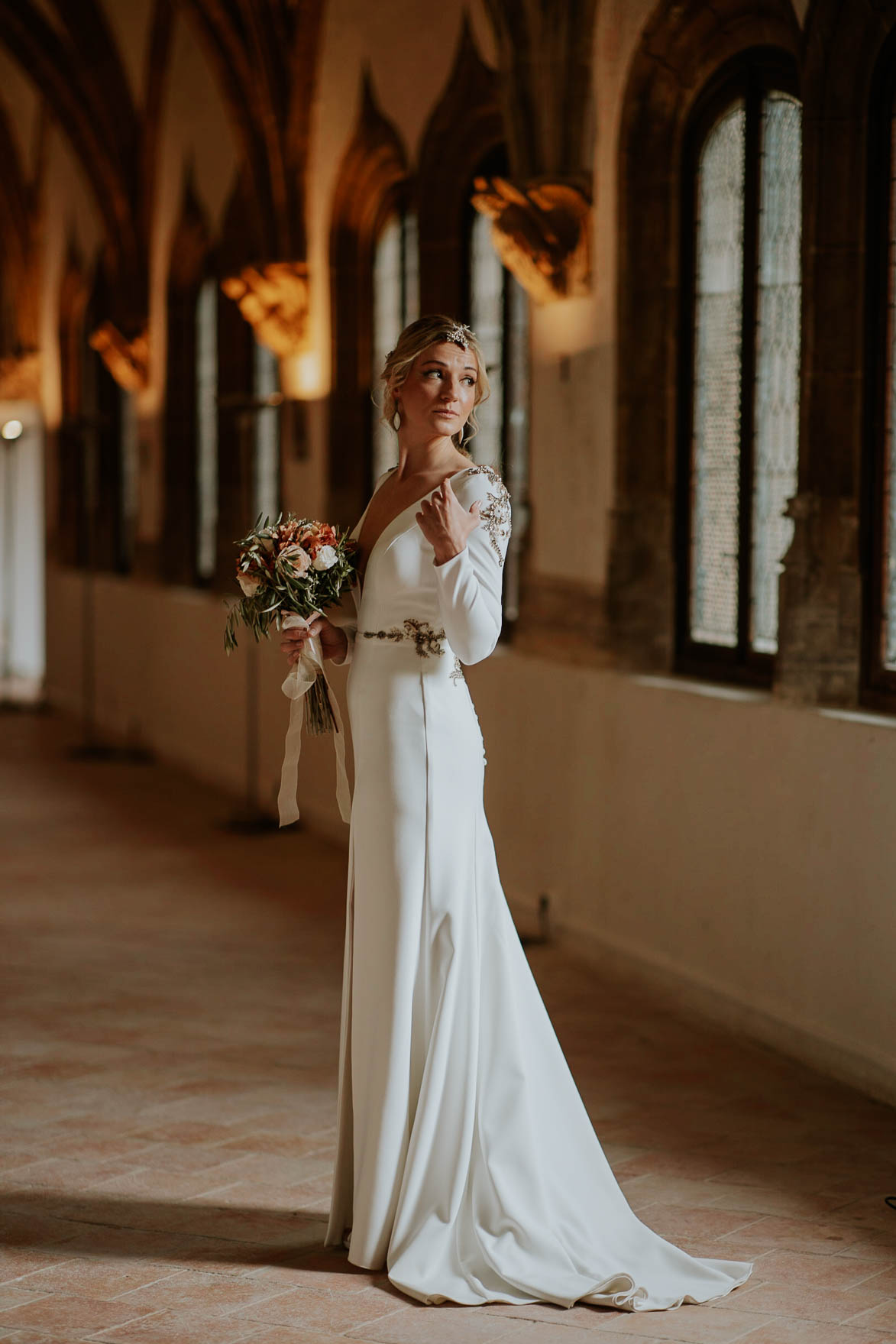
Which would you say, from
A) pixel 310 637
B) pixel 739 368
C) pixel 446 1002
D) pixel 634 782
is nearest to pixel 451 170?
pixel 739 368

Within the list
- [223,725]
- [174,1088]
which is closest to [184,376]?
[223,725]

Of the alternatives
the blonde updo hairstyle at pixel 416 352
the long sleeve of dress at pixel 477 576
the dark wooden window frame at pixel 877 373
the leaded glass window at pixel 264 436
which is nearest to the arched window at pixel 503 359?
the dark wooden window frame at pixel 877 373

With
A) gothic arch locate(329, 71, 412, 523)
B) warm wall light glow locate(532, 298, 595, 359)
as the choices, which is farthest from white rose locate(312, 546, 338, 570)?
gothic arch locate(329, 71, 412, 523)

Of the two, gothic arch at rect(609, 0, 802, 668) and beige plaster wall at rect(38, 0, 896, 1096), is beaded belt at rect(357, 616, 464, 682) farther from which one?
gothic arch at rect(609, 0, 802, 668)

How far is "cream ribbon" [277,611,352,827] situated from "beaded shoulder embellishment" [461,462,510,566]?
456 mm

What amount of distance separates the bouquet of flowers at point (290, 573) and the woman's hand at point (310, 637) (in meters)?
0.02

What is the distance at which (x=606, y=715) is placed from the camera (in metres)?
6.53

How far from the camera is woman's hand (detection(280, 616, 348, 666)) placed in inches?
148

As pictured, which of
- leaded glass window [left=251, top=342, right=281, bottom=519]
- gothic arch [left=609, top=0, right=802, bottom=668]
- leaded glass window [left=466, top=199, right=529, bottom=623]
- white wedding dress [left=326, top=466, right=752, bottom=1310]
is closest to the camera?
white wedding dress [left=326, top=466, right=752, bottom=1310]

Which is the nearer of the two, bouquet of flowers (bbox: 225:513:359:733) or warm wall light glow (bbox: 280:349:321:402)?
bouquet of flowers (bbox: 225:513:359:733)

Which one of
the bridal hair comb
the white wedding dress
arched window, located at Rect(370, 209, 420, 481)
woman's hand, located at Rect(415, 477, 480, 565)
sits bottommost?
the white wedding dress

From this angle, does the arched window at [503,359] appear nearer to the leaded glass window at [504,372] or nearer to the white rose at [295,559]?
the leaded glass window at [504,372]

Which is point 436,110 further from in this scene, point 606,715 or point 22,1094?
point 22,1094

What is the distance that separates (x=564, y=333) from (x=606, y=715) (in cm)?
151
